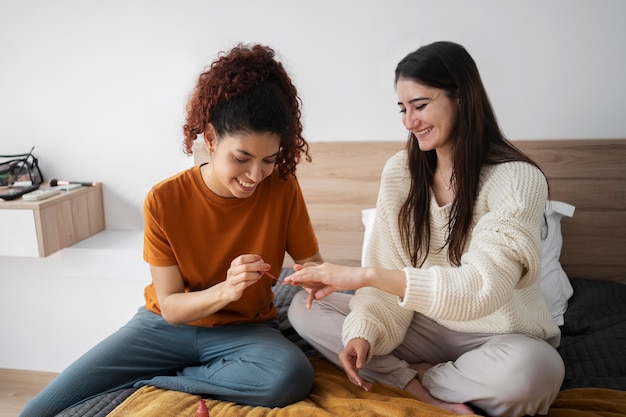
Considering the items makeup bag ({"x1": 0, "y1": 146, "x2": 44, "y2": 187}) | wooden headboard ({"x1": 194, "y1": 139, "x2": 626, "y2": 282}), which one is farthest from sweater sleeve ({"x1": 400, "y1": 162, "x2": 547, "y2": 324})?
makeup bag ({"x1": 0, "y1": 146, "x2": 44, "y2": 187})

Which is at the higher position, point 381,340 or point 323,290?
point 323,290

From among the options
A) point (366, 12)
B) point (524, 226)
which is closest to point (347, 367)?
point (524, 226)

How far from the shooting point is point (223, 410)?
122cm

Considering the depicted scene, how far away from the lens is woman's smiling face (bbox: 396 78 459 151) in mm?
1348

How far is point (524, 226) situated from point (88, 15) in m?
2.06

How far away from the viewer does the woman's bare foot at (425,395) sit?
1.26 m

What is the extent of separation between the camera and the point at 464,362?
51.5 inches

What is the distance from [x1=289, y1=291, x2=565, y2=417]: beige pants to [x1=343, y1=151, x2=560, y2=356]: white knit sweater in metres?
0.05

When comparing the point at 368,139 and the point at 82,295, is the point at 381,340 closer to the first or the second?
the point at 368,139

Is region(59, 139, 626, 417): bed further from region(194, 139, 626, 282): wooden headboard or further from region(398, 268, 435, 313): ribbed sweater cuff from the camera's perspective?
region(398, 268, 435, 313): ribbed sweater cuff

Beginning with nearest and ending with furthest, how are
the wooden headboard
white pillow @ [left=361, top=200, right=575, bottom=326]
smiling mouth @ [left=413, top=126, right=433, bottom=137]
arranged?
smiling mouth @ [left=413, top=126, right=433, bottom=137], white pillow @ [left=361, top=200, right=575, bottom=326], the wooden headboard

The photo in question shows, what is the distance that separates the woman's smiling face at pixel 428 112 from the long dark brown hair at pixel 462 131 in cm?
1

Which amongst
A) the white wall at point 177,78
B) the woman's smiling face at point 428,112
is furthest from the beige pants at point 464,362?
the white wall at point 177,78

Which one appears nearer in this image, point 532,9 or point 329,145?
point 532,9
